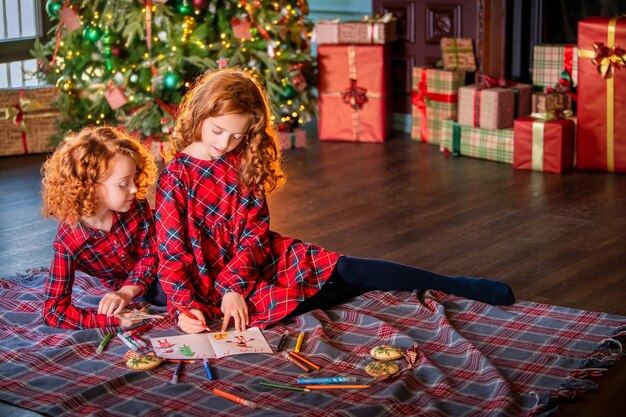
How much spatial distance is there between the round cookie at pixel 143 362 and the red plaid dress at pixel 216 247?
0.27 meters

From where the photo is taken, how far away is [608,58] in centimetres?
496

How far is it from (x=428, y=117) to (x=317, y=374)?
3.44 meters

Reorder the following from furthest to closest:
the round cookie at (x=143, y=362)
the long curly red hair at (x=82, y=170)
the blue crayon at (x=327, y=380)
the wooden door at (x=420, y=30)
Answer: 1. the wooden door at (x=420, y=30)
2. the long curly red hair at (x=82, y=170)
3. the round cookie at (x=143, y=362)
4. the blue crayon at (x=327, y=380)

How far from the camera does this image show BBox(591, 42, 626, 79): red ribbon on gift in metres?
4.93

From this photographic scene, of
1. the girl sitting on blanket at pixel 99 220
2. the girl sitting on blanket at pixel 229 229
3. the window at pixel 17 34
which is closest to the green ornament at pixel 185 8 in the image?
the window at pixel 17 34

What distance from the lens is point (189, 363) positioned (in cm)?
276

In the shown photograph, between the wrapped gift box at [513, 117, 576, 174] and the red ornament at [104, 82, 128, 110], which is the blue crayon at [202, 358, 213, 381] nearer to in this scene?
the wrapped gift box at [513, 117, 576, 174]

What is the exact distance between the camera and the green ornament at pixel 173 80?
529 centimetres

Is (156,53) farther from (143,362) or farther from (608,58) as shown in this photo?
(143,362)

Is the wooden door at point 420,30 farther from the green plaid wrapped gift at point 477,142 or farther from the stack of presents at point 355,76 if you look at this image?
the green plaid wrapped gift at point 477,142

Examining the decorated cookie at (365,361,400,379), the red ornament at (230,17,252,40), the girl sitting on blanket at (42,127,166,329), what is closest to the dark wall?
the red ornament at (230,17,252,40)

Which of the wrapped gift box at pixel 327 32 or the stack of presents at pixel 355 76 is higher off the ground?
the wrapped gift box at pixel 327 32

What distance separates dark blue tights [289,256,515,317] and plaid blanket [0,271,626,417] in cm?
4

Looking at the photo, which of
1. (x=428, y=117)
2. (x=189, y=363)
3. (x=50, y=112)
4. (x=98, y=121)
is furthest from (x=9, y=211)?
(x=428, y=117)
